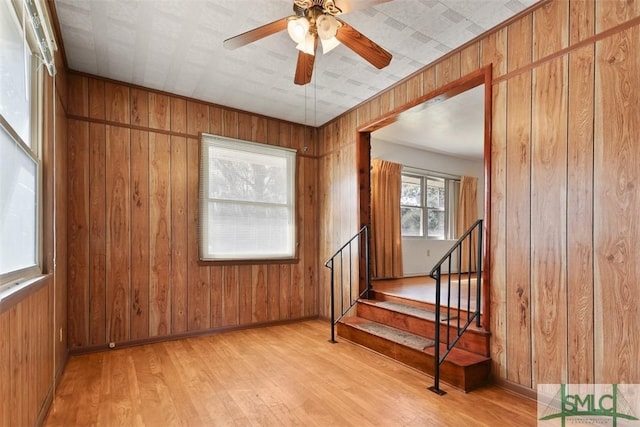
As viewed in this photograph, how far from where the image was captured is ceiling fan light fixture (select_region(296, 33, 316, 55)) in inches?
81.0

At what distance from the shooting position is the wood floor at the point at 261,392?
207cm

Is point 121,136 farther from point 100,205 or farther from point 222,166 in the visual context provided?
point 222,166

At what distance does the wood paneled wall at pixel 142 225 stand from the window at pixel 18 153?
1.19 m

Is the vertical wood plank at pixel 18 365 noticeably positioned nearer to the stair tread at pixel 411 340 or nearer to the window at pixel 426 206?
the stair tread at pixel 411 340

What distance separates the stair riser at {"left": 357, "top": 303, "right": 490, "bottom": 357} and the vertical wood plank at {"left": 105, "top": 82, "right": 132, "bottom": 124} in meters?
3.33

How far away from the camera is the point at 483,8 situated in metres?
2.34

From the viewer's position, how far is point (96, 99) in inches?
131

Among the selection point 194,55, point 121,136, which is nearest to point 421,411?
point 194,55

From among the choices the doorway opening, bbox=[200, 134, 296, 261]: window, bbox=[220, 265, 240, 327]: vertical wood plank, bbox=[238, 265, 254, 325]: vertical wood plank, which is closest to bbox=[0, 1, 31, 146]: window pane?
bbox=[200, 134, 296, 261]: window

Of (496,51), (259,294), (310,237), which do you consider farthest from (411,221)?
(496,51)

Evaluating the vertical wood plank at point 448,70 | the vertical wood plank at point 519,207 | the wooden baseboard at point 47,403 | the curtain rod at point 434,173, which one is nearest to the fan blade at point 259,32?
the vertical wood plank at point 448,70

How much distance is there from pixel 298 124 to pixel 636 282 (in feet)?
12.7

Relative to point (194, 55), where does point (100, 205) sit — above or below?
below

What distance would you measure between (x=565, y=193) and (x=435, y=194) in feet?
14.9
